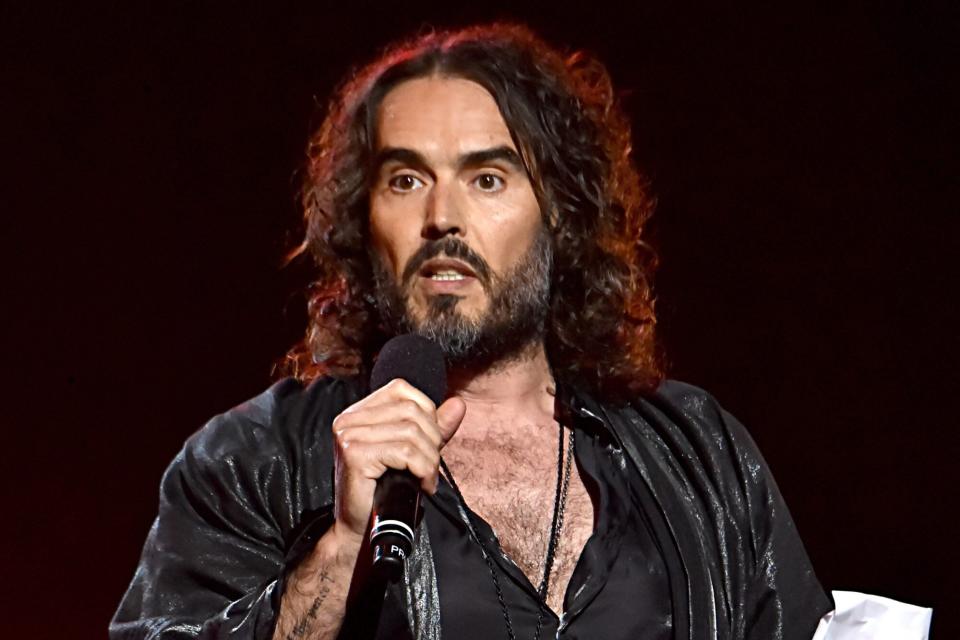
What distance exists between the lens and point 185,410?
10.2 ft

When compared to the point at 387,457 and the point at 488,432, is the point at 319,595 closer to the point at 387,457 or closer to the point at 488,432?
the point at 387,457

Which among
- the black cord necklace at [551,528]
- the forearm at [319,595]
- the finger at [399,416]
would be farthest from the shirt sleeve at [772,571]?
the finger at [399,416]

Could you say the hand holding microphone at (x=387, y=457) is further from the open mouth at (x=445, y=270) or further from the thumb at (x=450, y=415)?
the open mouth at (x=445, y=270)

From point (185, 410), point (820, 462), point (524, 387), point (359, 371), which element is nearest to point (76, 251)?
point (185, 410)

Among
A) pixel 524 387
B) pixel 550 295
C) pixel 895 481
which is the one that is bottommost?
pixel 895 481

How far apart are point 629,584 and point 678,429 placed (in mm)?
373

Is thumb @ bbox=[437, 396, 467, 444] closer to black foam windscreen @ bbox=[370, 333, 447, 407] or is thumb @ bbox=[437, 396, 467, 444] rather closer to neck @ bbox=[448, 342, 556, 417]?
black foam windscreen @ bbox=[370, 333, 447, 407]

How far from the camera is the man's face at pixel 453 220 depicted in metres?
2.19

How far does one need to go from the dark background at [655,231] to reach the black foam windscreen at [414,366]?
143 centimetres

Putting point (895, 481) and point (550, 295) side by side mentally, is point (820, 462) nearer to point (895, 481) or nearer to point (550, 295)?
point (895, 481)

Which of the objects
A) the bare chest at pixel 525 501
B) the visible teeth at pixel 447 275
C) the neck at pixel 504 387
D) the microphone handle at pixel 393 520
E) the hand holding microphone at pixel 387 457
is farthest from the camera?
the neck at pixel 504 387

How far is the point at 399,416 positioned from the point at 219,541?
59 centimetres

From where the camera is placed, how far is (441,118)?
2.29m

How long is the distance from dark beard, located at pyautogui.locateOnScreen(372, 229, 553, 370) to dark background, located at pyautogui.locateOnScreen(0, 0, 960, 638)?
2.93 feet
